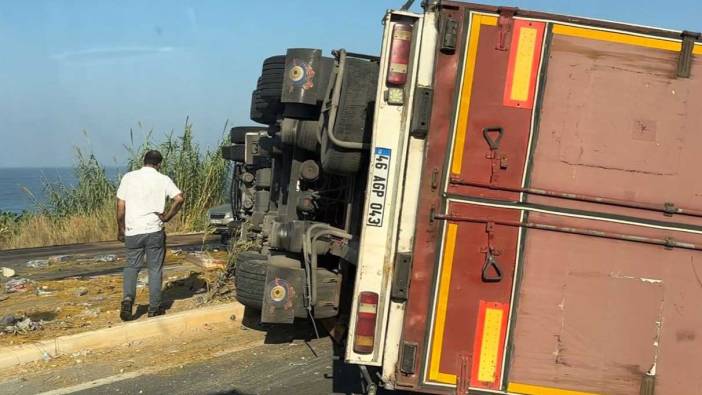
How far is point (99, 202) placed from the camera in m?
14.4

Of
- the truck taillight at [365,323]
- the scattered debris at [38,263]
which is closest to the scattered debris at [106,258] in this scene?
the scattered debris at [38,263]

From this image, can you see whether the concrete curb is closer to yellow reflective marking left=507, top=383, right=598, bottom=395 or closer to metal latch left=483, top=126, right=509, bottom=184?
yellow reflective marking left=507, top=383, right=598, bottom=395

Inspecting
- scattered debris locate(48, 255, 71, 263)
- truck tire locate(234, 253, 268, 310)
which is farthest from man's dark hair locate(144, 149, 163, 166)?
scattered debris locate(48, 255, 71, 263)

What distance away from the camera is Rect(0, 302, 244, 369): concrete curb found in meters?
4.91

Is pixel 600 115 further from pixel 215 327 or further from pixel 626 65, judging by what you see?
pixel 215 327

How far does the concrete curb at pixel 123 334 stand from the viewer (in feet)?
16.1

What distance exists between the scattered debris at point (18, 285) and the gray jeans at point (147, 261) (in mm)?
2439

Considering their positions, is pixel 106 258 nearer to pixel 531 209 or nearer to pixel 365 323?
pixel 365 323

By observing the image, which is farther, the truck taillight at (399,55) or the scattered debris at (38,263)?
the scattered debris at (38,263)

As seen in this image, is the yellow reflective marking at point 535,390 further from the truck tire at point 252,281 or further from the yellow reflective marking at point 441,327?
the truck tire at point 252,281

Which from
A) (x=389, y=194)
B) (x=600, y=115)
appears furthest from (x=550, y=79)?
(x=389, y=194)

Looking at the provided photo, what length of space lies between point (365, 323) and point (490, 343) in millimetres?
724

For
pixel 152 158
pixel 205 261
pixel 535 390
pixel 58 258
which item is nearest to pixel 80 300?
pixel 152 158

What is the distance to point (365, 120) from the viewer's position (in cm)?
424
